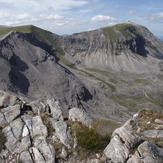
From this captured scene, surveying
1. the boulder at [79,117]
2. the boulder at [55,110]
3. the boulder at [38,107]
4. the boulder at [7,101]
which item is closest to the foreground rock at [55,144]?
the boulder at [7,101]

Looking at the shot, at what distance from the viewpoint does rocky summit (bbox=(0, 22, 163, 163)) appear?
13.0m

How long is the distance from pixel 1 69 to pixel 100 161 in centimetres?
8657

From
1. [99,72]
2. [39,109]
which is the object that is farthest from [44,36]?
[39,109]

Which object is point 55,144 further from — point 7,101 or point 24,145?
point 7,101

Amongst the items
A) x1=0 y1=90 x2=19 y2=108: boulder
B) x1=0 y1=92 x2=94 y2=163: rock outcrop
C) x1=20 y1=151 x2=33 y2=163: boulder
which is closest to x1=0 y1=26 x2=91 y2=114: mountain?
x1=0 y1=90 x2=19 y2=108: boulder

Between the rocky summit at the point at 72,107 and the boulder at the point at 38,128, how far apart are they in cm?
7

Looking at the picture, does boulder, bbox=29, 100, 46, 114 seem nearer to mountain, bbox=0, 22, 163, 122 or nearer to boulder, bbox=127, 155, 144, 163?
boulder, bbox=127, 155, 144, 163

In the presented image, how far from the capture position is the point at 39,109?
1942cm

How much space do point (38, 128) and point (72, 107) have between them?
8006cm

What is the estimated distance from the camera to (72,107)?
94438 millimetres

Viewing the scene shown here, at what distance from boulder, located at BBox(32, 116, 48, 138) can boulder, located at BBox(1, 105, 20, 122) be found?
179 centimetres

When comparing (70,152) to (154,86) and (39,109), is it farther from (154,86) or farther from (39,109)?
(154,86)

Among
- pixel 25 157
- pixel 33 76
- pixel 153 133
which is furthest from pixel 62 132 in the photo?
pixel 33 76

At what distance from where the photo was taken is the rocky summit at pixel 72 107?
13.0 metres
